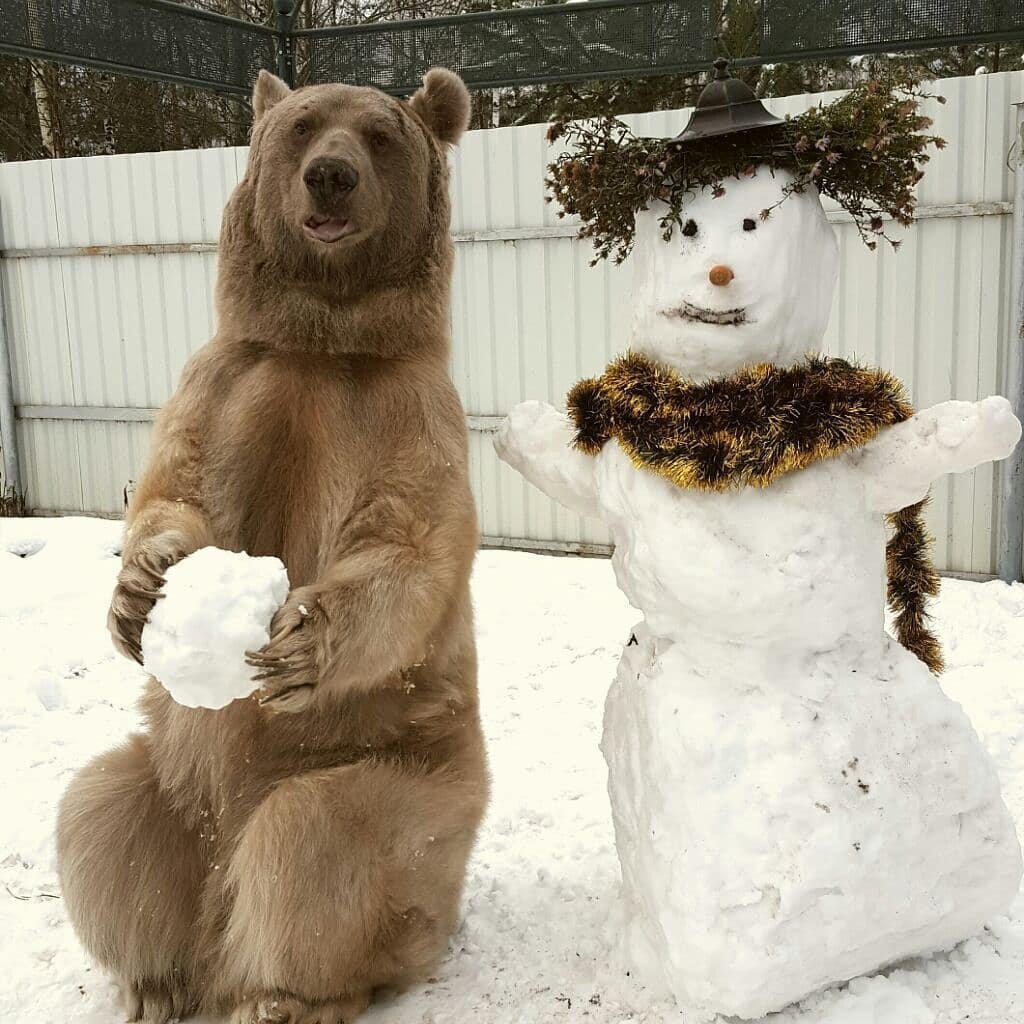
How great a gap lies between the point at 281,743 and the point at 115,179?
19.0ft

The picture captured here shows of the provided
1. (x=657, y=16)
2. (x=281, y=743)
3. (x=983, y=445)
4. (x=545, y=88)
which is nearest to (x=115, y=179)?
(x=657, y=16)

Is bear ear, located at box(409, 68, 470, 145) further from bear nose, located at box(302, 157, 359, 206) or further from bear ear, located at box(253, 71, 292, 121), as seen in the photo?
bear nose, located at box(302, 157, 359, 206)

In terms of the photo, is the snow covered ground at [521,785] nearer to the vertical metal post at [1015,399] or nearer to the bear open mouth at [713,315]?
the vertical metal post at [1015,399]

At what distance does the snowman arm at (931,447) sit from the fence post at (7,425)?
6.79 metres

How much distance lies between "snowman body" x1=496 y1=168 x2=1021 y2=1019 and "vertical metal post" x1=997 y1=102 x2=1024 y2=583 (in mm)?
3244

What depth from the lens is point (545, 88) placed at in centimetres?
1018

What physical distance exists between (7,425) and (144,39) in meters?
2.76

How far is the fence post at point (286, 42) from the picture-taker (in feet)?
22.1

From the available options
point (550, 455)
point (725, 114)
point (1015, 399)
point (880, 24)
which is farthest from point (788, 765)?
point (880, 24)

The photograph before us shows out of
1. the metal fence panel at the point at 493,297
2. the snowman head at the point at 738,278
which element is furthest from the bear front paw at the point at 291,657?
the metal fence panel at the point at 493,297

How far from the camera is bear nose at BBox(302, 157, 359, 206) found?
2.13 metres

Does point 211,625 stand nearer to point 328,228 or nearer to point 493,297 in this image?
point 328,228

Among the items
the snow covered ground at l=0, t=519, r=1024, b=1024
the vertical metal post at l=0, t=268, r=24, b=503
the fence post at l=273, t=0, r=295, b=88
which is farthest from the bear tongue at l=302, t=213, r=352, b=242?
the vertical metal post at l=0, t=268, r=24, b=503

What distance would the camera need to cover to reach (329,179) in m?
2.14
